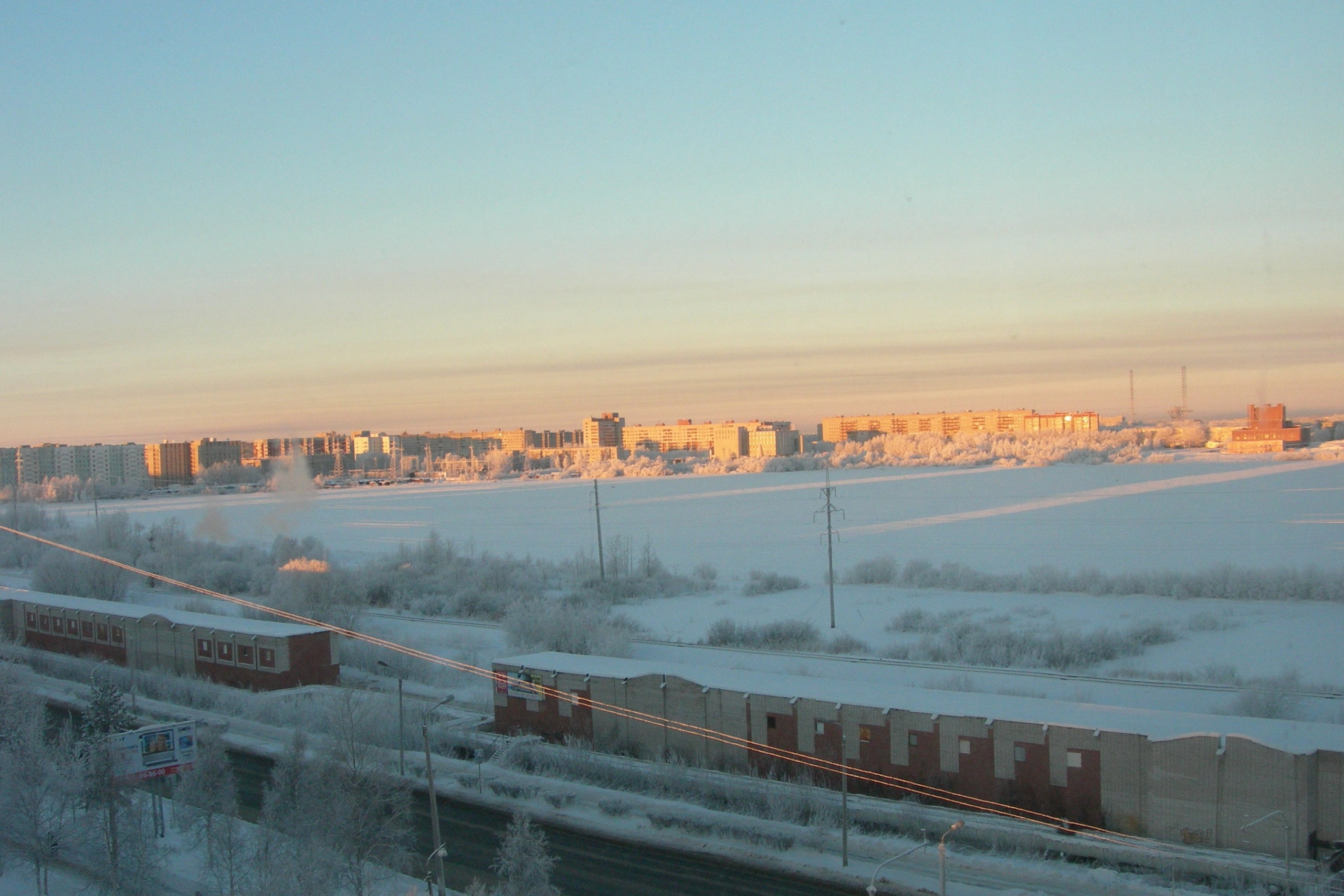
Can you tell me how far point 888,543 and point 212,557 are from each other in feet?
82.0

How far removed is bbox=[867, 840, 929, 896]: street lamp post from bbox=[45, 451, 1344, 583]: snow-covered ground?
19.7 meters

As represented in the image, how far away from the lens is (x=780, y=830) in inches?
432

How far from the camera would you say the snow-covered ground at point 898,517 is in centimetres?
3222

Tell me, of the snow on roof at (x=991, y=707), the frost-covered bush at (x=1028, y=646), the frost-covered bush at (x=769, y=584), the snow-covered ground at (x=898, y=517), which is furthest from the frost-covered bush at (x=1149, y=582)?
the snow on roof at (x=991, y=707)

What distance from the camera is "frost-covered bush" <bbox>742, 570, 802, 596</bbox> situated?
27.9m

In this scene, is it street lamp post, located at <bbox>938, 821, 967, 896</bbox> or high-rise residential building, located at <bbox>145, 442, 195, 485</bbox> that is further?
high-rise residential building, located at <bbox>145, 442, 195, 485</bbox>

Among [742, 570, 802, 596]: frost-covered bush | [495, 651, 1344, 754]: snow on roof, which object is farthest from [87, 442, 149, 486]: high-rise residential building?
[495, 651, 1344, 754]: snow on roof

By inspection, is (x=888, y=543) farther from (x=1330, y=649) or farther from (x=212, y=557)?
(x=212, y=557)

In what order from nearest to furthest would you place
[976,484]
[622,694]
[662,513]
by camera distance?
1. [622,694]
2. [662,513]
3. [976,484]

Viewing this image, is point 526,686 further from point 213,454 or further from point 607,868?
point 213,454

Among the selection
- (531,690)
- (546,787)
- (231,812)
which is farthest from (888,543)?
(231,812)

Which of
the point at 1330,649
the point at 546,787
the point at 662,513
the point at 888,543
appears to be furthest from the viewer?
the point at 662,513

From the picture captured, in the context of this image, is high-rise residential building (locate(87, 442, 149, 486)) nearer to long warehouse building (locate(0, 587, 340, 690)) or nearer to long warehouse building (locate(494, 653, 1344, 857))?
long warehouse building (locate(0, 587, 340, 690))

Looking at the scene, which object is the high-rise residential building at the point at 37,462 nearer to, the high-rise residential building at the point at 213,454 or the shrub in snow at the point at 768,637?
the high-rise residential building at the point at 213,454
